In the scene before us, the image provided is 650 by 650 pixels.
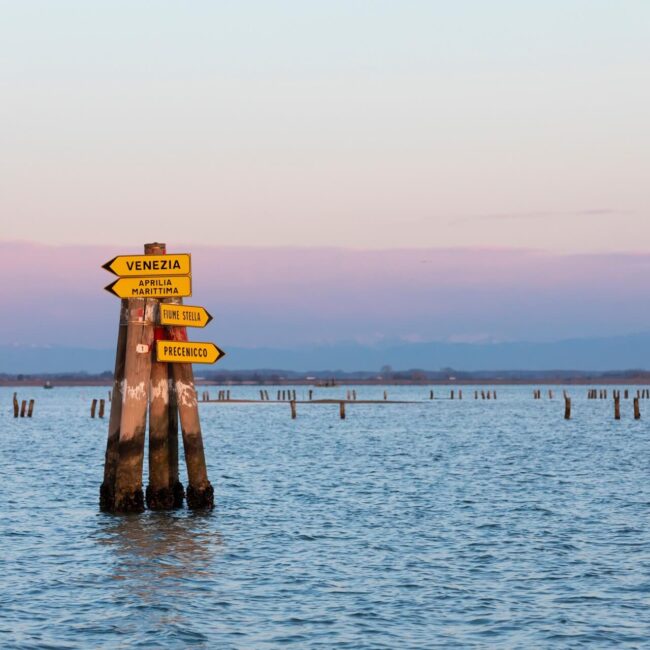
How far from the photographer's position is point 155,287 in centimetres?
2275

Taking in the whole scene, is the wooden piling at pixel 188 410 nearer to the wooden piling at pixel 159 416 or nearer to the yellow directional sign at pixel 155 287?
the wooden piling at pixel 159 416

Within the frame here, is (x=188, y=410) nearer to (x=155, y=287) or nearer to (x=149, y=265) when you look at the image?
(x=155, y=287)

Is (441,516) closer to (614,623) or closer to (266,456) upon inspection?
(614,623)

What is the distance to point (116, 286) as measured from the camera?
74.2ft

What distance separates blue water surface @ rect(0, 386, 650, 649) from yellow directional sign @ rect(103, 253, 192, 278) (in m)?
4.93

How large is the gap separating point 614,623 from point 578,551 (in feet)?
18.8

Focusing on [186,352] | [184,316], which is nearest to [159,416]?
[186,352]

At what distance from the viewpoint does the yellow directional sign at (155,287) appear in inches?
892

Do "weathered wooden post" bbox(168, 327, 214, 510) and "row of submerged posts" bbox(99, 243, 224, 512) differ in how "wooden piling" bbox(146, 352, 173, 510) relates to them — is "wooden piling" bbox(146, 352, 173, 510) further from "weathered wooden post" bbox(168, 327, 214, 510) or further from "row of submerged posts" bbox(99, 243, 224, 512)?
"weathered wooden post" bbox(168, 327, 214, 510)

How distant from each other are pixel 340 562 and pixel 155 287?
22.7 feet

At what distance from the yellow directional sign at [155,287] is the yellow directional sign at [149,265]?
12 cm

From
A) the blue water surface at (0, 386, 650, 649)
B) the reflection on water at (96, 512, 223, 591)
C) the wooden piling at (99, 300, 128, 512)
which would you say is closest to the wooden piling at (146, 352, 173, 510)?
the wooden piling at (99, 300, 128, 512)

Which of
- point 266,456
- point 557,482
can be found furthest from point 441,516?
point 266,456

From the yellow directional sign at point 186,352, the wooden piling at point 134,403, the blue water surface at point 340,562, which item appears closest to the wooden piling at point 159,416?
the wooden piling at point 134,403
